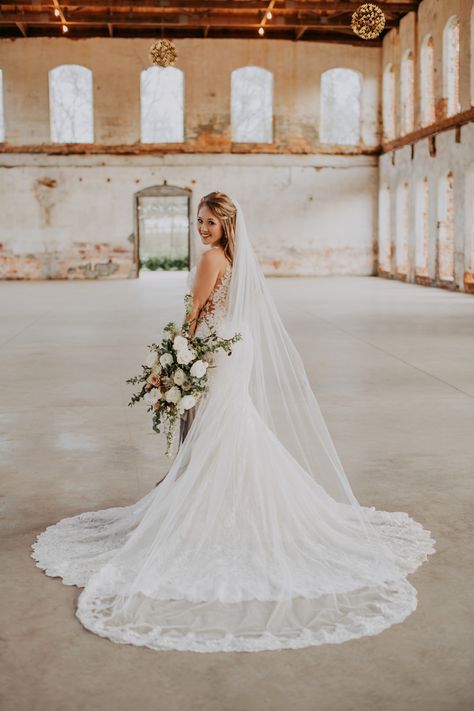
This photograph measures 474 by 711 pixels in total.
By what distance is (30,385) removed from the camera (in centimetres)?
912

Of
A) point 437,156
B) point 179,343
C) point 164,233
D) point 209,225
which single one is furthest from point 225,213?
point 164,233

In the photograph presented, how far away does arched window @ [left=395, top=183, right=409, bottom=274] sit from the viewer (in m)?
28.4

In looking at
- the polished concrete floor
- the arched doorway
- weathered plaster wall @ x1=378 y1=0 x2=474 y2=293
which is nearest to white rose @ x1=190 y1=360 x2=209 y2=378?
the polished concrete floor

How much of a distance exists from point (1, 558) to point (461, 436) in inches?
145

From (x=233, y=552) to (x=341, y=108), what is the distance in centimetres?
2839

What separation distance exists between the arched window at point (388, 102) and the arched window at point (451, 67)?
209 inches

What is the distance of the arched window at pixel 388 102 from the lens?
2975 cm

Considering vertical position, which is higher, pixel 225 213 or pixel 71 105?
pixel 71 105

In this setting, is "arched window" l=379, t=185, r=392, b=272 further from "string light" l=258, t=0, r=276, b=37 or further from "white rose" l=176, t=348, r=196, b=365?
"white rose" l=176, t=348, r=196, b=365

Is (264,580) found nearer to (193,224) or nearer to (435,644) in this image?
(435,644)

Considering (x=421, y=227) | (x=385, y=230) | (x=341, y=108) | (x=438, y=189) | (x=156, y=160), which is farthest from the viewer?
(x=341, y=108)

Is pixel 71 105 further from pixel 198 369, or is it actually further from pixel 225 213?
pixel 198 369

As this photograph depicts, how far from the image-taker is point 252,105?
1192 inches

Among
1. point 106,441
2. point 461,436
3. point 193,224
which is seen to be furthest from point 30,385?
point 193,224
